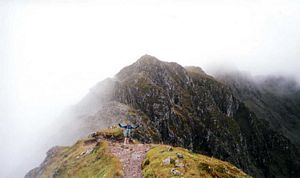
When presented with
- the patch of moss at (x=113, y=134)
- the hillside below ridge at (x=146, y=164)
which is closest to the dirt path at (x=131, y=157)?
the hillside below ridge at (x=146, y=164)

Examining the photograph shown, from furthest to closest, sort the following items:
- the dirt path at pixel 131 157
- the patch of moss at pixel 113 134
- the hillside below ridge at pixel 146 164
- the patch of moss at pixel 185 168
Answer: the patch of moss at pixel 113 134
the dirt path at pixel 131 157
the hillside below ridge at pixel 146 164
the patch of moss at pixel 185 168

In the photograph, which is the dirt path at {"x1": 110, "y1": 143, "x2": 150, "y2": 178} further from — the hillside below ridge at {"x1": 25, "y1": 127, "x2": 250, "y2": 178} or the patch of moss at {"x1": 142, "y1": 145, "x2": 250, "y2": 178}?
the patch of moss at {"x1": 142, "y1": 145, "x2": 250, "y2": 178}

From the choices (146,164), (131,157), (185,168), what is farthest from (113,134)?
(185,168)

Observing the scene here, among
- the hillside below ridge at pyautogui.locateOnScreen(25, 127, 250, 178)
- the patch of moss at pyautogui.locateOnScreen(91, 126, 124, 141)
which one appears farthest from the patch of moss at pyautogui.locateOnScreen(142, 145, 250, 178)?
the patch of moss at pyautogui.locateOnScreen(91, 126, 124, 141)

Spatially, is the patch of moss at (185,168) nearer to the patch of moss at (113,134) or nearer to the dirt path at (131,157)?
the dirt path at (131,157)

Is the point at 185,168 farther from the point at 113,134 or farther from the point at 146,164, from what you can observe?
the point at 113,134

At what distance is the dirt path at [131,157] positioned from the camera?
60.2 m

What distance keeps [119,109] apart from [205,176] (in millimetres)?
137772

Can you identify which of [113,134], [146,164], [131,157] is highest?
[146,164]

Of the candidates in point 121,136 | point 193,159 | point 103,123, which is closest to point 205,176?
point 193,159

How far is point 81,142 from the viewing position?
120500mm

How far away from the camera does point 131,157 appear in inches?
2778

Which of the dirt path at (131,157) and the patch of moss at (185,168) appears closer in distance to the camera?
the patch of moss at (185,168)

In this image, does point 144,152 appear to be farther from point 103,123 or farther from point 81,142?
point 103,123
